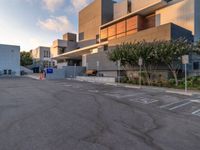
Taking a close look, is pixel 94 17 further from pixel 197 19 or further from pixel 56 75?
pixel 197 19

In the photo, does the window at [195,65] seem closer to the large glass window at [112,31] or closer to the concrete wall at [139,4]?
the concrete wall at [139,4]

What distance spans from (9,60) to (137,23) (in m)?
42.0

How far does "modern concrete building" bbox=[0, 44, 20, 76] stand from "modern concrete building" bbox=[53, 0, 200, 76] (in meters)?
24.0

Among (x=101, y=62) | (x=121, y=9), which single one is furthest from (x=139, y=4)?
(x=101, y=62)

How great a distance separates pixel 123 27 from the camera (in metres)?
34.7

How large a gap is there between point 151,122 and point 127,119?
0.90 metres

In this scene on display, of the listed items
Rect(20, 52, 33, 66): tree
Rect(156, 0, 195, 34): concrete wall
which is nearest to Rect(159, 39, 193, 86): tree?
Rect(156, 0, 195, 34): concrete wall

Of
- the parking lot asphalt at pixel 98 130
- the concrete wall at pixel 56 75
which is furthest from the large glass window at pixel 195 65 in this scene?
the concrete wall at pixel 56 75

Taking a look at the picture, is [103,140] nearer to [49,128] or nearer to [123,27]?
[49,128]

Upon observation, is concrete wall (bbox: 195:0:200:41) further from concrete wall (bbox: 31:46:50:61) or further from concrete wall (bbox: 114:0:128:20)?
concrete wall (bbox: 31:46:50:61)

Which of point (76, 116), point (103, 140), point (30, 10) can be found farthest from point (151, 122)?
point (30, 10)

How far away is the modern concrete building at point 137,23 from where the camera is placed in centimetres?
2367

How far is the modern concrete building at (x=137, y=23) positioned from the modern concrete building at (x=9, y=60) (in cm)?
2397

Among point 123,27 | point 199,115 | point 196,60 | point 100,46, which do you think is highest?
point 123,27
